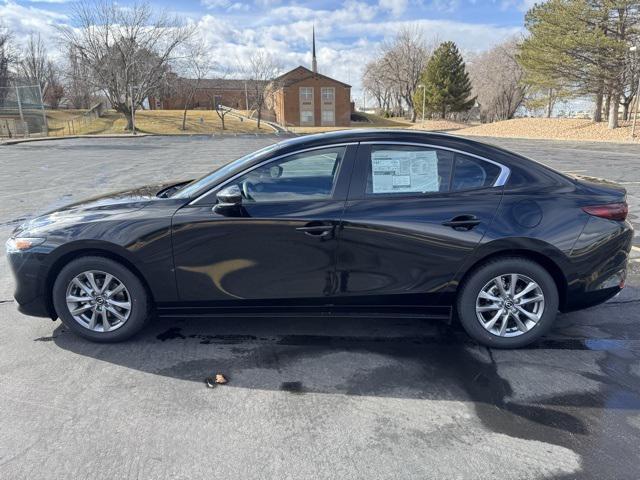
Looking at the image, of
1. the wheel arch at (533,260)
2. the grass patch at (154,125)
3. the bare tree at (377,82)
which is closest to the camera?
the wheel arch at (533,260)

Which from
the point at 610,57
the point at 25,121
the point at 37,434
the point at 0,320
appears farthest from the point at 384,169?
the point at 25,121

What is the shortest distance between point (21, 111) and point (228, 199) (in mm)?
38190

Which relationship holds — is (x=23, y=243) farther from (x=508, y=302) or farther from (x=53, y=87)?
(x=53, y=87)

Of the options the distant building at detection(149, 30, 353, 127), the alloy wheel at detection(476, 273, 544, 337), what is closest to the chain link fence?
the distant building at detection(149, 30, 353, 127)

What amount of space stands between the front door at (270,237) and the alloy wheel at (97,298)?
0.47m

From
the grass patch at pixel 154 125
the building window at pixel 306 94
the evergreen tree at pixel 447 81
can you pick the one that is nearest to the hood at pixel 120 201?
the grass patch at pixel 154 125

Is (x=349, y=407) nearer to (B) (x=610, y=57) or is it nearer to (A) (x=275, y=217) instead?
(A) (x=275, y=217)

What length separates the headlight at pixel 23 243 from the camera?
3342 mm

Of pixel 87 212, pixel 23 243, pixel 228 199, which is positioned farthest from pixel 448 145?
pixel 23 243

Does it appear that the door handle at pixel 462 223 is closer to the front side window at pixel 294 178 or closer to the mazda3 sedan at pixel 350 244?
the mazda3 sedan at pixel 350 244

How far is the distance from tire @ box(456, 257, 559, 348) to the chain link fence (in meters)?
38.1

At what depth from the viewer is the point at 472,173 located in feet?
11.1

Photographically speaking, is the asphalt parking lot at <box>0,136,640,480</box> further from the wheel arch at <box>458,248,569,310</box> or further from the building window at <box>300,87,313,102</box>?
the building window at <box>300,87,313,102</box>

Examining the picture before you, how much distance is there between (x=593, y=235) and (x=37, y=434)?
3782 mm
